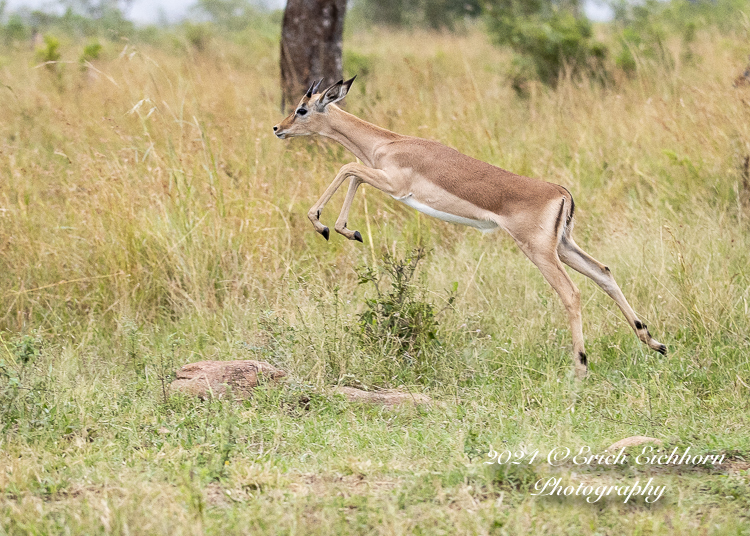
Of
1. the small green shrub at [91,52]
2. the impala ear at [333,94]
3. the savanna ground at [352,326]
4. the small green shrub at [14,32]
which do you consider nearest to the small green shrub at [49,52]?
the small green shrub at [91,52]

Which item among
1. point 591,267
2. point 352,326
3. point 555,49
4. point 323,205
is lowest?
point 352,326

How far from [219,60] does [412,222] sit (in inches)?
334

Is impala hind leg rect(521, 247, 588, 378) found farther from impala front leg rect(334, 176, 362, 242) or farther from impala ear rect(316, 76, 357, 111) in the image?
impala ear rect(316, 76, 357, 111)

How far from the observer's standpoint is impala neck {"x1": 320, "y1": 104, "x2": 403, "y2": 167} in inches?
226

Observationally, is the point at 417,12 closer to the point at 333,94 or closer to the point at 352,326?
the point at 333,94

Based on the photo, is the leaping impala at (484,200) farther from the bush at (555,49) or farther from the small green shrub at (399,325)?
the bush at (555,49)

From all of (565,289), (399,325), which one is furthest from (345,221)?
(565,289)

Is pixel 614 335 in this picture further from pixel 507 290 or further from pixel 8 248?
pixel 8 248

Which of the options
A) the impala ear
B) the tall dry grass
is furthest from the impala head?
the tall dry grass

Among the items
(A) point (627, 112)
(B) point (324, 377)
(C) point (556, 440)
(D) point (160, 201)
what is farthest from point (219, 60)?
(C) point (556, 440)

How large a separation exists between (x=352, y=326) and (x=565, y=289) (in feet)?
4.39

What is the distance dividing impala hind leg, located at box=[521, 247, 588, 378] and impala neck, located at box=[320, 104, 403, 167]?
1195 millimetres

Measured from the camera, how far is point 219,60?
14.6m

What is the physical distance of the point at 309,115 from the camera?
5.85m
